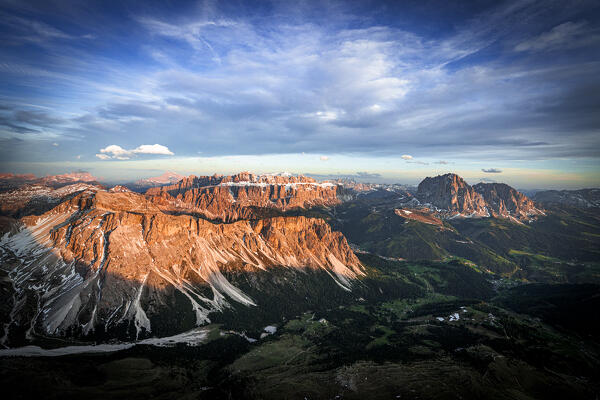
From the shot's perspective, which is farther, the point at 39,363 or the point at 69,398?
the point at 39,363

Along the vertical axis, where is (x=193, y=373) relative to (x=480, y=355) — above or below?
below

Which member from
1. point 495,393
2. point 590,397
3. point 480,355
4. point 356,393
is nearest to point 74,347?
point 356,393

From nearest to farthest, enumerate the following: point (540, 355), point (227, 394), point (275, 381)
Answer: point (227, 394) < point (275, 381) < point (540, 355)

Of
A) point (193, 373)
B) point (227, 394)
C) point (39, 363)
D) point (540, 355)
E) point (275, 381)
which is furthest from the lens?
point (540, 355)

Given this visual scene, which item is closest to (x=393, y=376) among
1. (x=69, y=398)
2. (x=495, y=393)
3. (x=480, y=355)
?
(x=495, y=393)

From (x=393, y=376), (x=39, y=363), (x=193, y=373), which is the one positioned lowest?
(x=193, y=373)

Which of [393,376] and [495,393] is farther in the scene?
[393,376]

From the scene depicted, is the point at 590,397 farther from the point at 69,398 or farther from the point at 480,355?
the point at 69,398

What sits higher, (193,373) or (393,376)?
(393,376)

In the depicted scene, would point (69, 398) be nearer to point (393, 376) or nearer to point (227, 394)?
point (227, 394)
